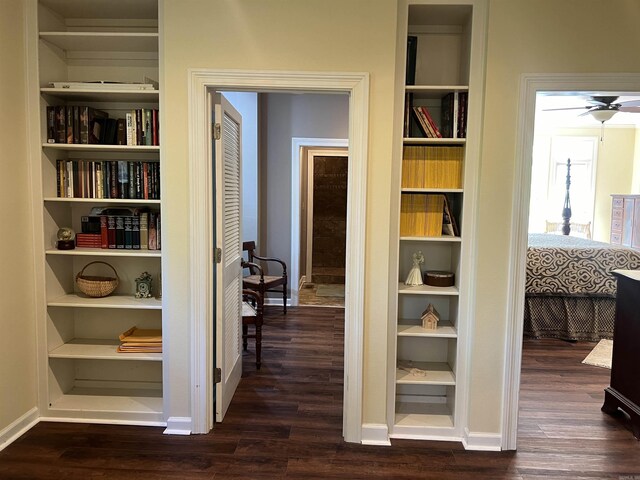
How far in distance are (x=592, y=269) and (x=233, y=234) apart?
11.5ft

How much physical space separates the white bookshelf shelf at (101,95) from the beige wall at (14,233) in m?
0.18

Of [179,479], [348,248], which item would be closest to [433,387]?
[348,248]

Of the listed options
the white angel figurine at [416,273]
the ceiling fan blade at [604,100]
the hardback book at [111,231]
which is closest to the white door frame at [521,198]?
the white angel figurine at [416,273]

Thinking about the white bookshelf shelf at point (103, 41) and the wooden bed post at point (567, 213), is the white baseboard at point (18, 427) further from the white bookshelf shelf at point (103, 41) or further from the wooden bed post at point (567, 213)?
the wooden bed post at point (567, 213)

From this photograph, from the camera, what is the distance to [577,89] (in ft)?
7.70

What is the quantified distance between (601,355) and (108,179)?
13.8ft

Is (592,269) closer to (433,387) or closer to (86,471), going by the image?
(433,387)

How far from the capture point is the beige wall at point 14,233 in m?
2.40

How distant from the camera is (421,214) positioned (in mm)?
2615

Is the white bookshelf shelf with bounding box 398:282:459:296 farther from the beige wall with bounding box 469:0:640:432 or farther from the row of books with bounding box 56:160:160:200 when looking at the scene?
the row of books with bounding box 56:160:160:200

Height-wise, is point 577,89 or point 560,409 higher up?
point 577,89

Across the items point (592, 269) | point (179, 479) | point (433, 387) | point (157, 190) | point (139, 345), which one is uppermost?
point (157, 190)

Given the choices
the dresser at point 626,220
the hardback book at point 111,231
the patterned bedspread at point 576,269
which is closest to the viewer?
the hardback book at point 111,231

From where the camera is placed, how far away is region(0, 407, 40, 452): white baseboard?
2.45m
